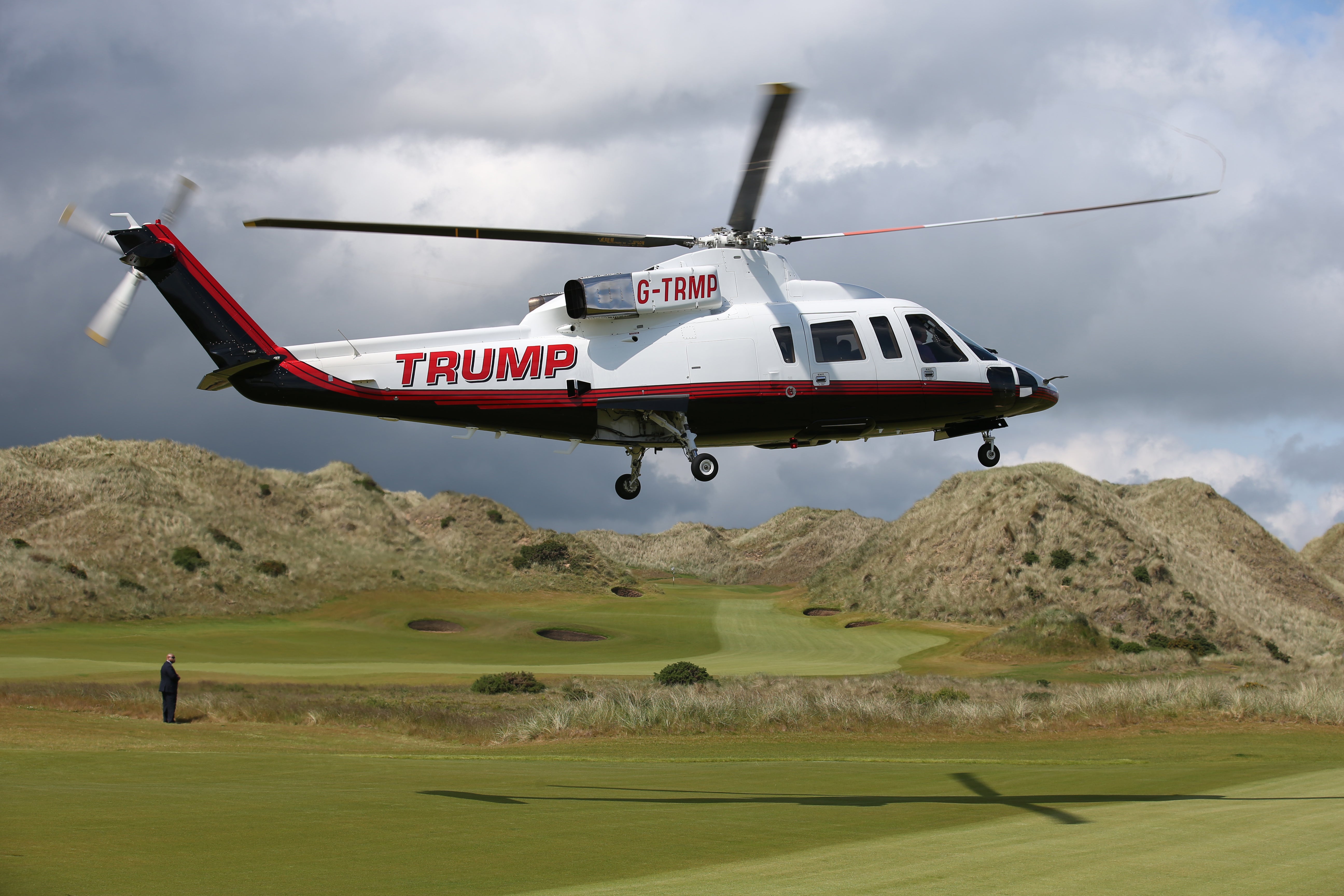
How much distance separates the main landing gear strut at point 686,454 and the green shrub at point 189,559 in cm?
5939

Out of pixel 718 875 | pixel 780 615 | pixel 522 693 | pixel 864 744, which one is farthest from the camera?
pixel 780 615

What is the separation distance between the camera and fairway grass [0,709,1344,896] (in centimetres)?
1095

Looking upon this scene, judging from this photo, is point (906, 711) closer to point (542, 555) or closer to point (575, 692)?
point (575, 692)

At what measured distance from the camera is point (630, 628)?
2667 inches

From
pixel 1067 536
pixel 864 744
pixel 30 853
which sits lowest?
pixel 864 744

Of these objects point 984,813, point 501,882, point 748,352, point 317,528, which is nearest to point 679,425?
point 748,352

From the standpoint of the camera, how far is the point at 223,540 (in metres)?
75.2

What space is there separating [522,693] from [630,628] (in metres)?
28.8

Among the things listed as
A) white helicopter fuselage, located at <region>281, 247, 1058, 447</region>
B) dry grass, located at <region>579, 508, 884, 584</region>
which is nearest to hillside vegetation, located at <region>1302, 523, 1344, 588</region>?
dry grass, located at <region>579, 508, 884, 584</region>

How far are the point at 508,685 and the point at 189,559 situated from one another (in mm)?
39610

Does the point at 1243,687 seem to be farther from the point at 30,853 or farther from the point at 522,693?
the point at 30,853

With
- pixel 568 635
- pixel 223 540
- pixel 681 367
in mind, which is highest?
pixel 223 540

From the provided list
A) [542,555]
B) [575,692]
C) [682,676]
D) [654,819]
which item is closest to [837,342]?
[654,819]

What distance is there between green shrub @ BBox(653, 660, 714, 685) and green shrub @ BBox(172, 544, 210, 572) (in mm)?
42008
